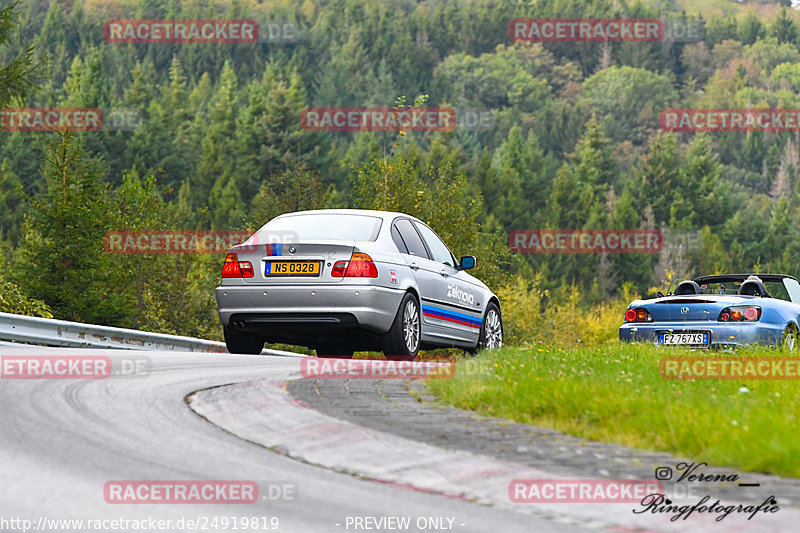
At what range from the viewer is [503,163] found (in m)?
121

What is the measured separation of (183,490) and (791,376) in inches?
266

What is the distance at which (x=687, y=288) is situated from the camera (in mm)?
15891

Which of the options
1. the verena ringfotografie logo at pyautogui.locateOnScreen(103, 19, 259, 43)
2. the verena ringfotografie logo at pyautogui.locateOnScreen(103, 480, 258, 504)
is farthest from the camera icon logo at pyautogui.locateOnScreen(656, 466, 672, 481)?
the verena ringfotografie logo at pyautogui.locateOnScreen(103, 19, 259, 43)

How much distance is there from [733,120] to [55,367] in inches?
6081

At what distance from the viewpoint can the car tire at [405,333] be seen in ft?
40.0

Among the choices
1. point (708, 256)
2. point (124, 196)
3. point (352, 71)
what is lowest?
point (708, 256)

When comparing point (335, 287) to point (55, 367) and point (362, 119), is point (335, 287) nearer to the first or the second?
point (55, 367)

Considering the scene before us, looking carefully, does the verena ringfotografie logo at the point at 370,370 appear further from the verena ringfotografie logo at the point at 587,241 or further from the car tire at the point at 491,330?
the verena ringfotografie logo at the point at 587,241

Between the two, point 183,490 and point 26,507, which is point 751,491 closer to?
point 183,490

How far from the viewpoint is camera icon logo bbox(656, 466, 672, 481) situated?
221 inches

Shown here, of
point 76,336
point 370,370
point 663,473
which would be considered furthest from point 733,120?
point 663,473

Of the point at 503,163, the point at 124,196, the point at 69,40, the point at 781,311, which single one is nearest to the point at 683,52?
the point at 503,163

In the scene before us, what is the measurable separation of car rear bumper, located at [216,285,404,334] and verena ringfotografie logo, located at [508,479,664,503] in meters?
6.41

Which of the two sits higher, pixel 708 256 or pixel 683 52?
pixel 683 52
